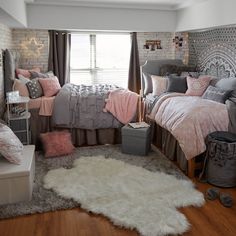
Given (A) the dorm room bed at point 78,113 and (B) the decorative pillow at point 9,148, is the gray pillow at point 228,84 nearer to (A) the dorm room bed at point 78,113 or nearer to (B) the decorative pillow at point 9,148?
(A) the dorm room bed at point 78,113

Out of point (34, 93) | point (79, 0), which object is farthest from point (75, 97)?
point (79, 0)

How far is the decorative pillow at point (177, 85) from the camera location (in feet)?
14.5

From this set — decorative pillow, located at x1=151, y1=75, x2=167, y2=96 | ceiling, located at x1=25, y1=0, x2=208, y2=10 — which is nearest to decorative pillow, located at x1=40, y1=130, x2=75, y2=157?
decorative pillow, located at x1=151, y1=75, x2=167, y2=96

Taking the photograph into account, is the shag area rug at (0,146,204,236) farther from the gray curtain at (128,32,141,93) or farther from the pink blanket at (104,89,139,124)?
the gray curtain at (128,32,141,93)

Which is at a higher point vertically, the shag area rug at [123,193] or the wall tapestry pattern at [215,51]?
the wall tapestry pattern at [215,51]

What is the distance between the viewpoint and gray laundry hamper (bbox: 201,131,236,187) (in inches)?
111

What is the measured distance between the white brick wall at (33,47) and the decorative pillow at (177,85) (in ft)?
8.37

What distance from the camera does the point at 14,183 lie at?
2.47 m

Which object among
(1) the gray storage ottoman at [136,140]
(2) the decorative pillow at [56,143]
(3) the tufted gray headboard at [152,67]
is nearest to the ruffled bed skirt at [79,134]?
(2) the decorative pillow at [56,143]

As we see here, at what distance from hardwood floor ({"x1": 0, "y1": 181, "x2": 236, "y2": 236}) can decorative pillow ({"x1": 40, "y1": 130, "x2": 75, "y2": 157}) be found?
131 centimetres

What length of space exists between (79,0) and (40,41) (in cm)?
126

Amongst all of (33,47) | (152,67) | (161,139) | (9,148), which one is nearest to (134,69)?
(152,67)

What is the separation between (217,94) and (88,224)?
7.85 feet

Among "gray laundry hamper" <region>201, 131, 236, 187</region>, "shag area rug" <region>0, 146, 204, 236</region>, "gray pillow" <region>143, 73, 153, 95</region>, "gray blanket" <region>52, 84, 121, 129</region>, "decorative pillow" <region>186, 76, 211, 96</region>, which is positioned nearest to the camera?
"shag area rug" <region>0, 146, 204, 236</region>
